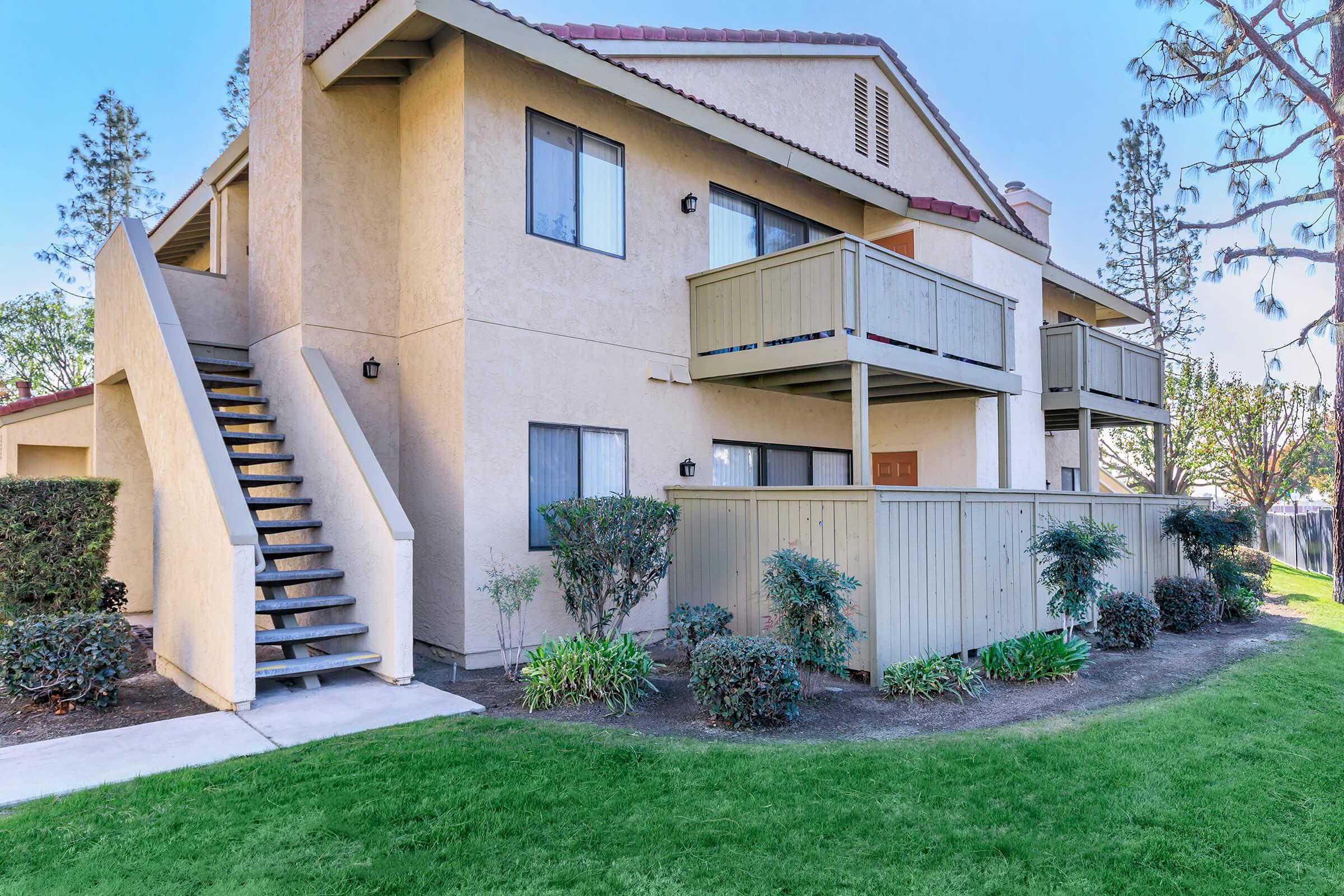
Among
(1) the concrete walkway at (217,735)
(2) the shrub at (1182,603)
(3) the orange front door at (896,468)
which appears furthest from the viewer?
(3) the orange front door at (896,468)

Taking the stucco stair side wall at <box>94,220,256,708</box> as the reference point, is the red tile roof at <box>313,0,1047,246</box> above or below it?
above

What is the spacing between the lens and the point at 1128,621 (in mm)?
9711

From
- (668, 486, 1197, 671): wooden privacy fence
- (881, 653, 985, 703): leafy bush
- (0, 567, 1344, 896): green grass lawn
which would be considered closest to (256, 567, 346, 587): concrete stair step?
(0, 567, 1344, 896): green grass lawn

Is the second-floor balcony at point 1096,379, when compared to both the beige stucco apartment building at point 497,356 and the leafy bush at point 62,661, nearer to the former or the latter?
the beige stucco apartment building at point 497,356

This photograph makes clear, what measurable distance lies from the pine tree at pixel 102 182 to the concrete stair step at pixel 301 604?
2414 cm

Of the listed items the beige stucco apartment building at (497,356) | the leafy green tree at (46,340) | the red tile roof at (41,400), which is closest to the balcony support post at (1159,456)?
the beige stucco apartment building at (497,356)

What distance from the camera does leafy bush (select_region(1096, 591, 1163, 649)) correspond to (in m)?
9.71

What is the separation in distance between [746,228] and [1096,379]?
7745 millimetres

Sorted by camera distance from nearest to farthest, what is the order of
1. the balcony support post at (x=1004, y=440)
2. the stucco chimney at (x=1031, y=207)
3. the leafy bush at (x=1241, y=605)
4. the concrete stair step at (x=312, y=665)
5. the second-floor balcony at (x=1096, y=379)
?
the concrete stair step at (x=312, y=665) → the balcony support post at (x=1004, y=440) → the leafy bush at (x=1241, y=605) → the second-floor balcony at (x=1096, y=379) → the stucco chimney at (x=1031, y=207)

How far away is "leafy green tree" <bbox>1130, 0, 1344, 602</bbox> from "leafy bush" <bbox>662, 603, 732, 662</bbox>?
1385 cm

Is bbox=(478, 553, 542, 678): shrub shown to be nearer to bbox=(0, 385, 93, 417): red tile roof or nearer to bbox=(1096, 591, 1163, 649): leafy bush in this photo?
bbox=(1096, 591, 1163, 649): leafy bush

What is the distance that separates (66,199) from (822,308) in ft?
91.4

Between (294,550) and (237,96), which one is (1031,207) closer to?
(294,550)

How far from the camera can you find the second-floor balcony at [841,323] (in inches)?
365
